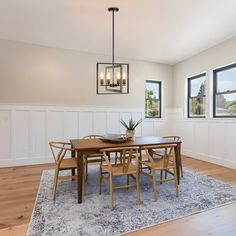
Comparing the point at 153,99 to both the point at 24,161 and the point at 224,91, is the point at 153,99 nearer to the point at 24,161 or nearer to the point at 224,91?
the point at 224,91

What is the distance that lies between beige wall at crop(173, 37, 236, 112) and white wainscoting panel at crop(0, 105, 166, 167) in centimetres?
201

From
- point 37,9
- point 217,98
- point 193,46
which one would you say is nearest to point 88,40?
point 37,9

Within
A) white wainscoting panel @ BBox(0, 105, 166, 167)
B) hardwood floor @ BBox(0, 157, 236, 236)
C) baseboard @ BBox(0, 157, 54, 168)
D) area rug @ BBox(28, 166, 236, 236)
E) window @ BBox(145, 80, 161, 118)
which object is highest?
window @ BBox(145, 80, 161, 118)

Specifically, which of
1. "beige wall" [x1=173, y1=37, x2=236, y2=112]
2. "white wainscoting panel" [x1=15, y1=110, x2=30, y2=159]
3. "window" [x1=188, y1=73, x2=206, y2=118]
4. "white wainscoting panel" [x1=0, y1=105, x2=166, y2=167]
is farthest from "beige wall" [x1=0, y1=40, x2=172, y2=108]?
"window" [x1=188, y1=73, x2=206, y2=118]

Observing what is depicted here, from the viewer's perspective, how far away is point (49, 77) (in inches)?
175

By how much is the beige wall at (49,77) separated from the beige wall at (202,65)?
1.44m

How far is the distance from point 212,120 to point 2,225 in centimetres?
438

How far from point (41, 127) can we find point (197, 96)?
4008 mm

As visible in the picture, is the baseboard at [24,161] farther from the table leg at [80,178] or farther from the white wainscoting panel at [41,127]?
the table leg at [80,178]

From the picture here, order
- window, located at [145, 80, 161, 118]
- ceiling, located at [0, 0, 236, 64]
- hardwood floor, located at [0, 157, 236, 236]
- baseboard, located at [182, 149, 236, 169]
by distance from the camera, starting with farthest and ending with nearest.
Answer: window, located at [145, 80, 161, 118], baseboard, located at [182, 149, 236, 169], ceiling, located at [0, 0, 236, 64], hardwood floor, located at [0, 157, 236, 236]

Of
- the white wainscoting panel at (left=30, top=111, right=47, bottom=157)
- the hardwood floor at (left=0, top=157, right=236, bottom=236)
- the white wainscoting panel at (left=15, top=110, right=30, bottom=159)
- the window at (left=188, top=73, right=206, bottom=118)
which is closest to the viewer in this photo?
the hardwood floor at (left=0, top=157, right=236, bottom=236)

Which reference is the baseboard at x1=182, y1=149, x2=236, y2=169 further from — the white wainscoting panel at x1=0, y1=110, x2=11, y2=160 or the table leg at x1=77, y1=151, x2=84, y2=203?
the white wainscoting panel at x1=0, y1=110, x2=11, y2=160

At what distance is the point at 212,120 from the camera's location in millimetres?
4547

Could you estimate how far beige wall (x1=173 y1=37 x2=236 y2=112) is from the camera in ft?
13.5
